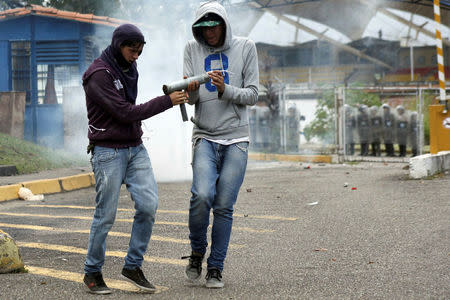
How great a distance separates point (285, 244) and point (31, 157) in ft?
26.9

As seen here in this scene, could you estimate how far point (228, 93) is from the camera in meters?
4.09

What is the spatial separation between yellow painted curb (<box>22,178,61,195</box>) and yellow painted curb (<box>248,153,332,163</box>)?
295 inches

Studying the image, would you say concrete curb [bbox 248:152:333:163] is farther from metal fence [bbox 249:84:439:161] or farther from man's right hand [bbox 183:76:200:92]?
man's right hand [bbox 183:76:200:92]

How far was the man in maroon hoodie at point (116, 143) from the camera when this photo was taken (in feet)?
12.8

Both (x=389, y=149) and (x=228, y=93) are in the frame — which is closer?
(x=228, y=93)

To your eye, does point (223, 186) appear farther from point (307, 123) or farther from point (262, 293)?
point (307, 123)

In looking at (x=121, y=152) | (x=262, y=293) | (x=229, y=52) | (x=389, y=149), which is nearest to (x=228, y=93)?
(x=229, y=52)

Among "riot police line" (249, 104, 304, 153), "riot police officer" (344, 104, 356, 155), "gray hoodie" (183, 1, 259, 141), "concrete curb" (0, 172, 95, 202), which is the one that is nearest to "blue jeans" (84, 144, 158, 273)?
"gray hoodie" (183, 1, 259, 141)

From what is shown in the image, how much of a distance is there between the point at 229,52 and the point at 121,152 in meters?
0.96

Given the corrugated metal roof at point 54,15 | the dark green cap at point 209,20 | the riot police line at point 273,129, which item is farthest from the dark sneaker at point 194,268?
the riot police line at point 273,129

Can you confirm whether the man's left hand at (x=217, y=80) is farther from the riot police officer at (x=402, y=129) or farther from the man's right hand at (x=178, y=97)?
the riot police officer at (x=402, y=129)

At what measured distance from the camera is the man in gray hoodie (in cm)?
412

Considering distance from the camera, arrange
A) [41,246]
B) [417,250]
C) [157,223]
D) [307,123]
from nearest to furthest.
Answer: [417,250] < [41,246] < [157,223] < [307,123]

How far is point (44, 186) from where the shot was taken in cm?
1011
